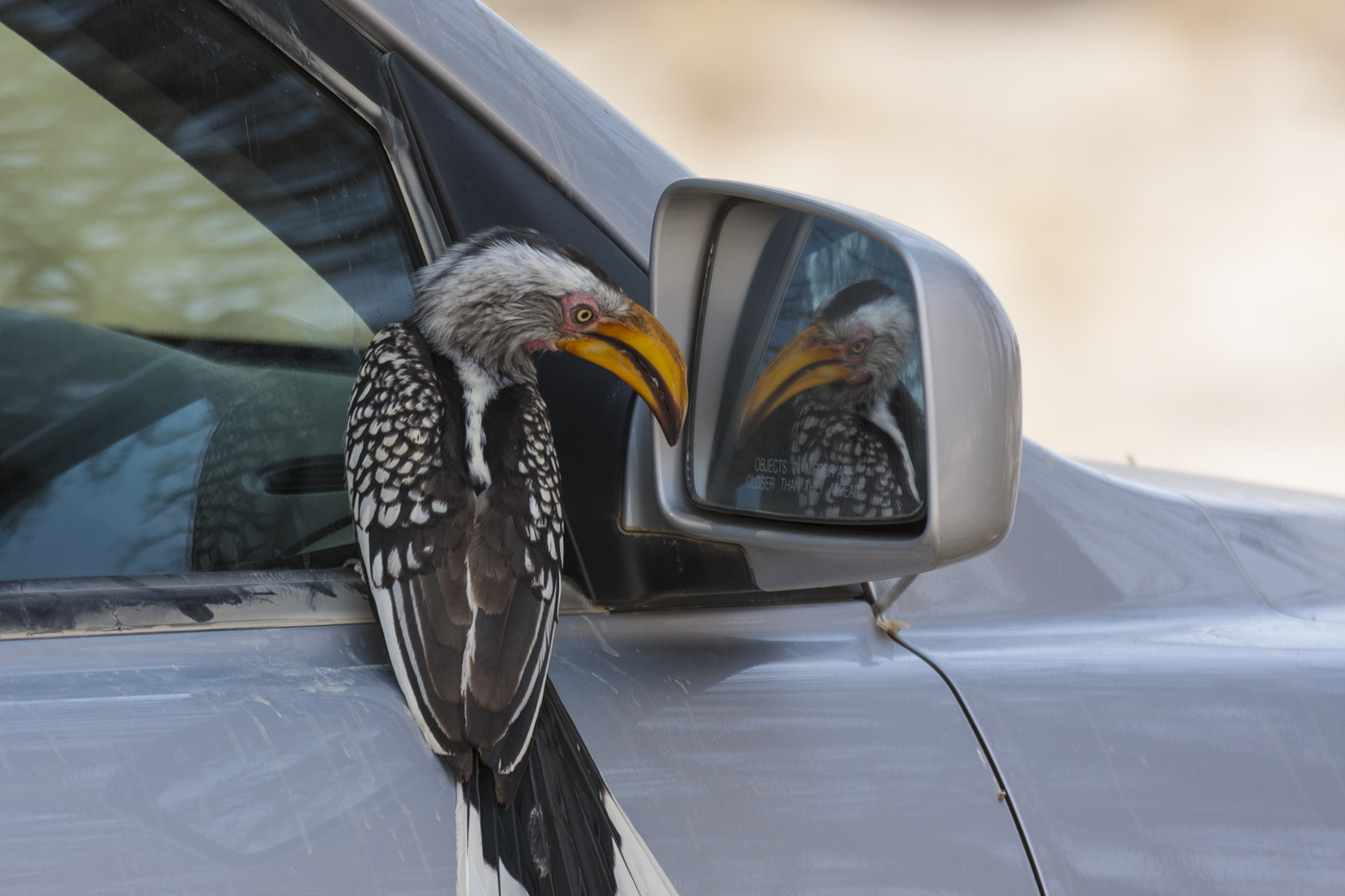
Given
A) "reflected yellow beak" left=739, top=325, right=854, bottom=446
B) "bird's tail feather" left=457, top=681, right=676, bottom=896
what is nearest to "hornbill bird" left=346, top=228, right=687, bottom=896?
"bird's tail feather" left=457, top=681, right=676, bottom=896

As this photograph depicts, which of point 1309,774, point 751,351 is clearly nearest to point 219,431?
point 751,351

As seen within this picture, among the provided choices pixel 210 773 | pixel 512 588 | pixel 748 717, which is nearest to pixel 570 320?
pixel 512 588

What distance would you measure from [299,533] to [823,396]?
2.00 feet

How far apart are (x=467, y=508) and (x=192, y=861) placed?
1.36ft

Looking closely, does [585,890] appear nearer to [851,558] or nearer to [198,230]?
[851,558]

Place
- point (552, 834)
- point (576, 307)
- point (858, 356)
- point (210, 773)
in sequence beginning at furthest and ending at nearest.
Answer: point (576, 307) → point (858, 356) → point (552, 834) → point (210, 773)

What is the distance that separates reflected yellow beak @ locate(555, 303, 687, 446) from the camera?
4.11ft

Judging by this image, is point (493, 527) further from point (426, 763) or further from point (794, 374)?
point (794, 374)

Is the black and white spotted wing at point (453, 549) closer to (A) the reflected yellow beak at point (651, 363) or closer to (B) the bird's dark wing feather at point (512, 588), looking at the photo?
(B) the bird's dark wing feather at point (512, 588)

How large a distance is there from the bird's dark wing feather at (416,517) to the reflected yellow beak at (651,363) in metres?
0.20

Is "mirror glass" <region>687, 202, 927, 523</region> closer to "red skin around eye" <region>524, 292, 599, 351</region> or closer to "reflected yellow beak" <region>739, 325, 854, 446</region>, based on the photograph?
"reflected yellow beak" <region>739, 325, 854, 446</region>

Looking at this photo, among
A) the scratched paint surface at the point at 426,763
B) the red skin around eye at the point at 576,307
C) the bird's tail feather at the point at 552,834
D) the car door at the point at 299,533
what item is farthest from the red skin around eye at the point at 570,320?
the bird's tail feather at the point at 552,834

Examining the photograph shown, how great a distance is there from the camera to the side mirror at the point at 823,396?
3.57ft

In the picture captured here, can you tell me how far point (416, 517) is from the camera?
43.7 inches
